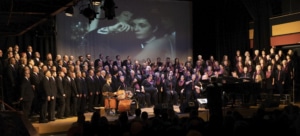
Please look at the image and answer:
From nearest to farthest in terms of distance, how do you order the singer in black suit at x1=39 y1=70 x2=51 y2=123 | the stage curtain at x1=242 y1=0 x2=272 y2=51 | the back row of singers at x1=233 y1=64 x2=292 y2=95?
the singer in black suit at x1=39 y1=70 x2=51 y2=123
the back row of singers at x1=233 y1=64 x2=292 y2=95
the stage curtain at x1=242 y1=0 x2=272 y2=51

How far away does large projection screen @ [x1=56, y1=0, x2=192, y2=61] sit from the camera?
16109 mm

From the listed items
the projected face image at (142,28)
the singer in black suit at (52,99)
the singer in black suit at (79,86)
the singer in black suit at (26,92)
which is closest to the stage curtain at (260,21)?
the projected face image at (142,28)

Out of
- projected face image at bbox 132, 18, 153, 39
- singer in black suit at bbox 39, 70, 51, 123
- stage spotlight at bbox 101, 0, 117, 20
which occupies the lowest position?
singer in black suit at bbox 39, 70, 51, 123

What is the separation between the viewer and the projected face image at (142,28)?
17652 millimetres

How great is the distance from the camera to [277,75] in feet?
47.4

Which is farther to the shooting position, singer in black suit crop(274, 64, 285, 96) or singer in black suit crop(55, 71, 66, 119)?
singer in black suit crop(274, 64, 285, 96)

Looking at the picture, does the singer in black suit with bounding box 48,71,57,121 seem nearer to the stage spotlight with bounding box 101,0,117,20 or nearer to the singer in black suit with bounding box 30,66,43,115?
the singer in black suit with bounding box 30,66,43,115

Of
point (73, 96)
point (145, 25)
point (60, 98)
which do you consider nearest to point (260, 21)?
point (145, 25)

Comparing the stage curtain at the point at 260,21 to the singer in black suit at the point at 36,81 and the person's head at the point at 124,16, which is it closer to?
the person's head at the point at 124,16

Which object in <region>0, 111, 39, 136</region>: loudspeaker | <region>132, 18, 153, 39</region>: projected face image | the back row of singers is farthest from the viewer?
<region>132, 18, 153, 39</region>: projected face image

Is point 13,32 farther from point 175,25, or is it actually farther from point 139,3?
point 175,25

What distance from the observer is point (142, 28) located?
58.4ft

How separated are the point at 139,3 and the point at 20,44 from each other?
5.57m

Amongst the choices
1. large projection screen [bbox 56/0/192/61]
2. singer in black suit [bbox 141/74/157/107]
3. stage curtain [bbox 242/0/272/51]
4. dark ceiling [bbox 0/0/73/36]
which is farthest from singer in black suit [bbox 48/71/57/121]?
stage curtain [bbox 242/0/272/51]
